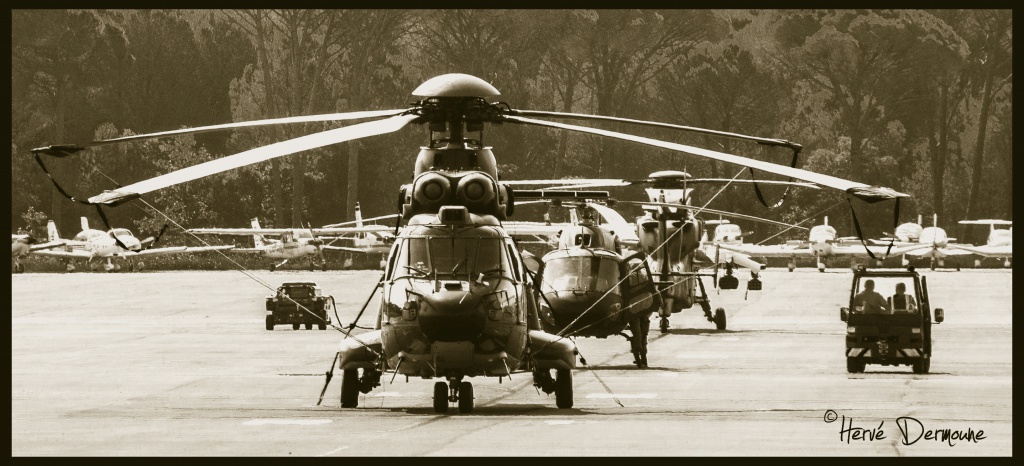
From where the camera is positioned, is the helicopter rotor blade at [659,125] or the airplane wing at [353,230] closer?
the helicopter rotor blade at [659,125]

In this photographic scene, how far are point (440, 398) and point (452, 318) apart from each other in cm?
183

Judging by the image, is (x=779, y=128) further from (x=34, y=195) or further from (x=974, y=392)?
(x=974, y=392)

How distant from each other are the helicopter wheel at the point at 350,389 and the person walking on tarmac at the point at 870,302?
10.9m

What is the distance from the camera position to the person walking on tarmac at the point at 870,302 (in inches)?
1047

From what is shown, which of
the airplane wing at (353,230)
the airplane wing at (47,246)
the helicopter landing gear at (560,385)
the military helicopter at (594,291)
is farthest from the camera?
the airplane wing at (47,246)

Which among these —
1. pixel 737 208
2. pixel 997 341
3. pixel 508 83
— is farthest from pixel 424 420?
pixel 737 208

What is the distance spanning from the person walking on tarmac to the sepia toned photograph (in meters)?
0.05

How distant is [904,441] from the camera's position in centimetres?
1619

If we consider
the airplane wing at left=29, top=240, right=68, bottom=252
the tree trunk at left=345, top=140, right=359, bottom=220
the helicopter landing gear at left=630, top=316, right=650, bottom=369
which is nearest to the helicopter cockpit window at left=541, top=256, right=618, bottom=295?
the helicopter landing gear at left=630, top=316, right=650, bottom=369

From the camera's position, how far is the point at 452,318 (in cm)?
1714

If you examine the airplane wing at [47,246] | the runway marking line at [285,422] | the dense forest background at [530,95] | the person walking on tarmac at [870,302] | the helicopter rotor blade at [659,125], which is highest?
the dense forest background at [530,95]

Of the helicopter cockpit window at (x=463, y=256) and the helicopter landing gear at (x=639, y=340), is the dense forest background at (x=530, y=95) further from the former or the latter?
the helicopter cockpit window at (x=463, y=256)

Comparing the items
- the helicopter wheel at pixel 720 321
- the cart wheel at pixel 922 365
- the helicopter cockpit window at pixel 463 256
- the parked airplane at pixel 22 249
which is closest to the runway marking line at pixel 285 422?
the helicopter cockpit window at pixel 463 256

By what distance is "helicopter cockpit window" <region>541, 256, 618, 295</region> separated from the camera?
26703mm
